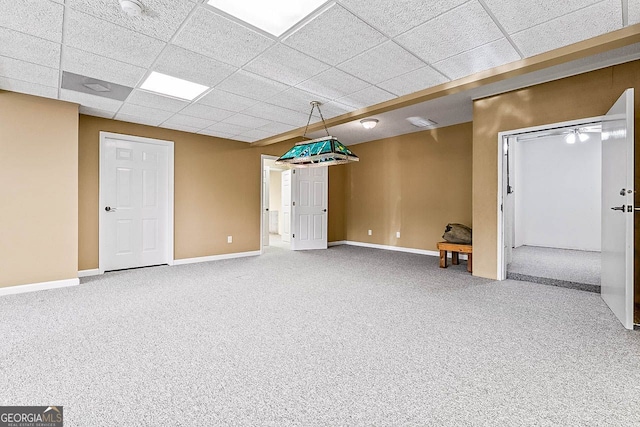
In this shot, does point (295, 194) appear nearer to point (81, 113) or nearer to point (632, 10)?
point (81, 113)

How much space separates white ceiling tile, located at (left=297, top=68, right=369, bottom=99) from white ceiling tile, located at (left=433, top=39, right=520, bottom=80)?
0.86 metres

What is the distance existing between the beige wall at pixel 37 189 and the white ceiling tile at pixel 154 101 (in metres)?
0.90

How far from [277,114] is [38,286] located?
3.82 metres

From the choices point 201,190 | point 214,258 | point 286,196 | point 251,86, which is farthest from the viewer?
point 286,196

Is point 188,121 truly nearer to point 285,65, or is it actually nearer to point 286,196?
point 285,65

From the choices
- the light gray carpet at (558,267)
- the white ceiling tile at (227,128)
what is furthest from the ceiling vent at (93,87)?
the light gray carpet at (558,267)

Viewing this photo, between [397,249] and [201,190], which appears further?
[397,249]

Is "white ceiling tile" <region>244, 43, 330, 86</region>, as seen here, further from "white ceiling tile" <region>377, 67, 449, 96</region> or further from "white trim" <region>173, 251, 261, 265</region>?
"white trim" <region>173, 251, 261, 265</region>

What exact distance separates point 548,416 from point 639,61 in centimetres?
372

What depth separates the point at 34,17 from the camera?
84.2 inches

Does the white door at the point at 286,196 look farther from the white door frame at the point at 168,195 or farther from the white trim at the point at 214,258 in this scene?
the white door frame at the point at 168,195

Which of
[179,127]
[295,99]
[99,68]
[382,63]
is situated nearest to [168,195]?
→ [179,127]

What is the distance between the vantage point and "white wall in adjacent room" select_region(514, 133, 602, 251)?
256 inches

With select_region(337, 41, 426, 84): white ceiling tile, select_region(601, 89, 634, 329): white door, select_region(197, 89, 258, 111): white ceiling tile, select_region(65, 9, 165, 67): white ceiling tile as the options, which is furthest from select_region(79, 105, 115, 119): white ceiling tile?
select_region(601, 89, 634, 329): white door
